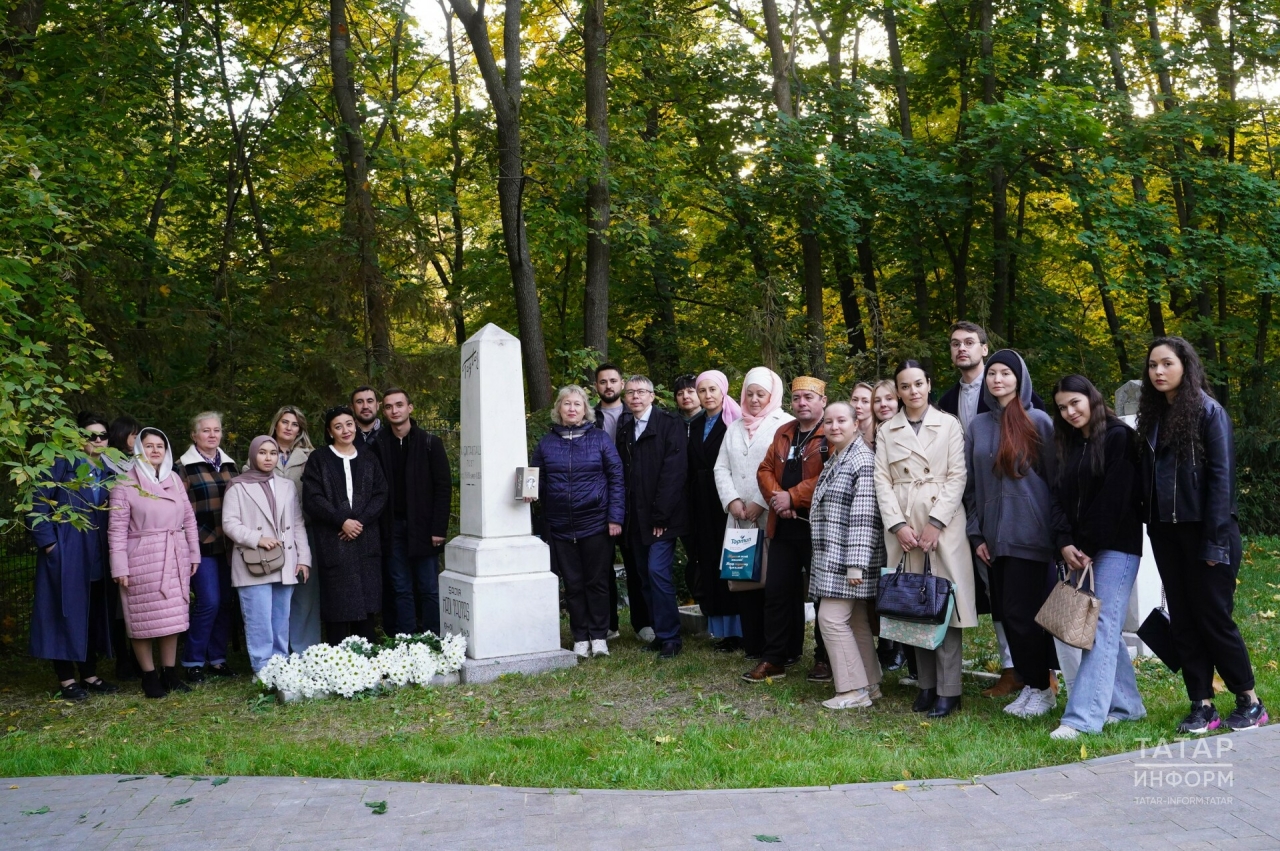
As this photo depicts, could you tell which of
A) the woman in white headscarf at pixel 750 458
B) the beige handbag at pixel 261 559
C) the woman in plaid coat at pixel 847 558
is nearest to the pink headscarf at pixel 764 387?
the woman in white headscarf at pixel 750 458

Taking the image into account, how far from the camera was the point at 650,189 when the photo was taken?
595 inches

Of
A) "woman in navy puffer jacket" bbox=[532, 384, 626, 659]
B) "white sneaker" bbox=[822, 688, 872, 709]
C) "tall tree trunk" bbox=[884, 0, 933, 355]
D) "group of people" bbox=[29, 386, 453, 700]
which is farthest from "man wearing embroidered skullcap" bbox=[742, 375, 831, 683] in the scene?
"tall tree trunk" bbox=[884, 0, 933, 355]

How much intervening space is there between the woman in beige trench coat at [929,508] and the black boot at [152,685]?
524 cm

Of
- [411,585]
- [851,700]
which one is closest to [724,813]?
[851,700]

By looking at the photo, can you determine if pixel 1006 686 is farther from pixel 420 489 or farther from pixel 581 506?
pixel 420 489

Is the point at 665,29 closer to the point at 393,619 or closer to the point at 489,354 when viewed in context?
the point at 489,354

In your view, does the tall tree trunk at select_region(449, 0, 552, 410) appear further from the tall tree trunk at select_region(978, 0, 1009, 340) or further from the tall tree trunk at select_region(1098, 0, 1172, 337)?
the tall tree trunk at select_region(1098, 0, 1172, 337)

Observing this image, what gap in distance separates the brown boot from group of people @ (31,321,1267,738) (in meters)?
0.02

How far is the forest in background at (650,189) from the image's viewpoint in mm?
11992

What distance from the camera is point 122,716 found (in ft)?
24.0

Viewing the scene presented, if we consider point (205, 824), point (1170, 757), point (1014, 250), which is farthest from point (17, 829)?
point (1014, 250)

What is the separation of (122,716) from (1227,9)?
18.1m

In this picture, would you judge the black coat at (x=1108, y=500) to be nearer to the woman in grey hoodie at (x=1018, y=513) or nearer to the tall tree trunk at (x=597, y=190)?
the woman in grey hoodie at (x=1018, y=513)

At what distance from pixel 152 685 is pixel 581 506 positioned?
333cm
